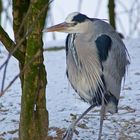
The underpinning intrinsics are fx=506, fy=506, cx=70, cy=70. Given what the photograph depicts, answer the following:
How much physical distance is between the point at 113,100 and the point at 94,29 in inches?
20.2

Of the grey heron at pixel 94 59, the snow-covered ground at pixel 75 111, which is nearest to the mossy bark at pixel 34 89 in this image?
the grey heron at pixel 94 59

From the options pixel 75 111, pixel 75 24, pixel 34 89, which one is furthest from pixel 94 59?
pixel 75 111

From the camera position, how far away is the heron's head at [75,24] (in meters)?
2.79

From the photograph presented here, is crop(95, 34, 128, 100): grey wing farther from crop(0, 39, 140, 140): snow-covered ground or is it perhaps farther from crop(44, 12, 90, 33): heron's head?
crop(0, 39, 140, 140): snow-covered ground

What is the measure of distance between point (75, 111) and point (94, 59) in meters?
0.91

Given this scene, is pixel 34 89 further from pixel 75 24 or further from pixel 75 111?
pixel 75 111

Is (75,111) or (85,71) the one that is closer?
(85,71)

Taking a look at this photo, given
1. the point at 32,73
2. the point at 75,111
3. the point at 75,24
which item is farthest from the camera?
the point at 75,111

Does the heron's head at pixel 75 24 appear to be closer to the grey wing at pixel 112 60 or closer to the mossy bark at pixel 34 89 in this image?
the grey wing at pixel 112 60

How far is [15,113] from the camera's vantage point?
380 cm

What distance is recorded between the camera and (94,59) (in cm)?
301

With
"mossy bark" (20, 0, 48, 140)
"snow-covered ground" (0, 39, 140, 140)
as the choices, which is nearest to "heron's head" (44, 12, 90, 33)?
"mossy bark" (20, 0, 48, 140)

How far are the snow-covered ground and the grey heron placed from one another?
0.32m

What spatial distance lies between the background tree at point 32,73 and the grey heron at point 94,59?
24cm
